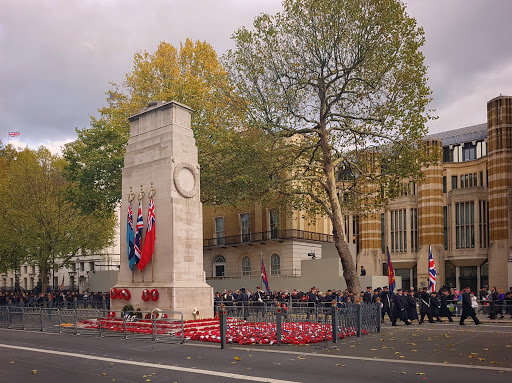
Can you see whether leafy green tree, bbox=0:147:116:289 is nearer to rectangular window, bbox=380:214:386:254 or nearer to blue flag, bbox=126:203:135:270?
blue flag, bbox=126:203:135:270

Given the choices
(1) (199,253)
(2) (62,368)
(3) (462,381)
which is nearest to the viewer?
(3) (462,381)

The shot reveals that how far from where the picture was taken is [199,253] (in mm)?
22688

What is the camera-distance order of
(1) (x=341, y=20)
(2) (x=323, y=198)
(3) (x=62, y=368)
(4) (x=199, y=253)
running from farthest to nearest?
1. (2) (x=323, y=198)
2. (1) (x=341, y=20)
3. (4) (x=199, y=253)
4. (3) (x=62, y=368)

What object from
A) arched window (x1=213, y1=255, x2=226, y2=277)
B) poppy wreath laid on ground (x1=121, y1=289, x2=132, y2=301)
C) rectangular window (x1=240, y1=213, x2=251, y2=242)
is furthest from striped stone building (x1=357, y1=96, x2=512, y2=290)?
poppy wreath laid on ground (x1=121, y1=289, x2=132, y2=301)

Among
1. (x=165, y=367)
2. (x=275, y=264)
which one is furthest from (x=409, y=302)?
(x=275, y=264)

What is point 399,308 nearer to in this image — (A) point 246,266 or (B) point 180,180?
(B) point 180,180

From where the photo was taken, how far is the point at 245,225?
5041 cm

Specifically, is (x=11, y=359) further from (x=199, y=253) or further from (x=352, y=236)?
(x=352, y=236)

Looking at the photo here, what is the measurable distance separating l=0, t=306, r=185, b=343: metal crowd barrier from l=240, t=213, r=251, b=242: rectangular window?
26486mm

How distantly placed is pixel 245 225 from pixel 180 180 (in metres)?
28.4

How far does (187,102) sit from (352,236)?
28.0m

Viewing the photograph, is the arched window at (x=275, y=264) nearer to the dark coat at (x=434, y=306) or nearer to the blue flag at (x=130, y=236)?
the dark coat at (x=434, y=306)

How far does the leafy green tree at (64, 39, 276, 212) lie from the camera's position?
1175 inches

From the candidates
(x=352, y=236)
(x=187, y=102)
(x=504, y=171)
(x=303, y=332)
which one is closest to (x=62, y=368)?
(x=303, y=332)
